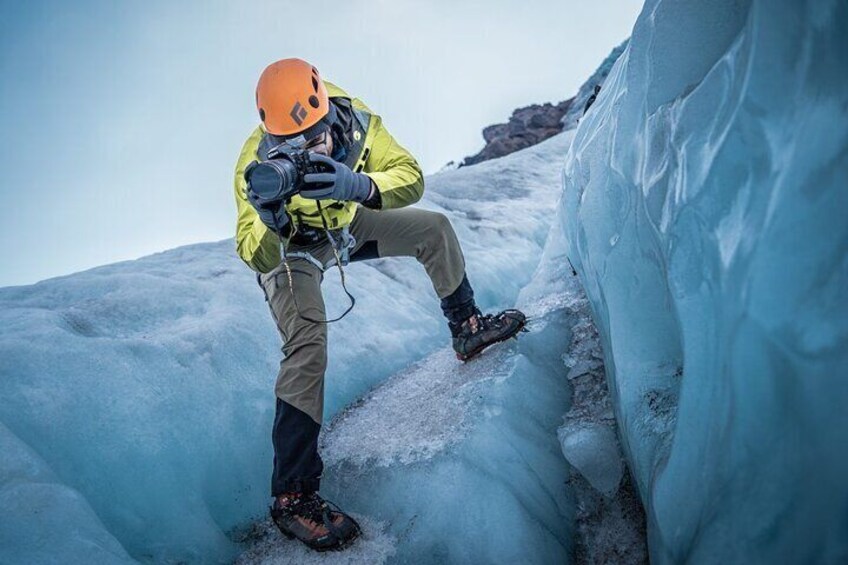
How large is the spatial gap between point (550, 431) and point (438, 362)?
1006 millimetres

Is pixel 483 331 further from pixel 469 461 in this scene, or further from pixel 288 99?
pixel 288 99

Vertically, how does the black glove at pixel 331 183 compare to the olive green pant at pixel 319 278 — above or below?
above

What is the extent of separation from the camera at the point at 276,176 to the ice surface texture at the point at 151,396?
43.0 inches

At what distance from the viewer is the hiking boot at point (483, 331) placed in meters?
2.56

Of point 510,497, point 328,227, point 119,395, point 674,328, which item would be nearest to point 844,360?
point 674,328

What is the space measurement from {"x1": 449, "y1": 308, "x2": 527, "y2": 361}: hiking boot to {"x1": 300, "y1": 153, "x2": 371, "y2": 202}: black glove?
95 centimetres

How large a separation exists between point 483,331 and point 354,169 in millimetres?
1099

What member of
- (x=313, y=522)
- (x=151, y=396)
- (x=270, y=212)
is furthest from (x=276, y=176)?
(x=313, y=522)

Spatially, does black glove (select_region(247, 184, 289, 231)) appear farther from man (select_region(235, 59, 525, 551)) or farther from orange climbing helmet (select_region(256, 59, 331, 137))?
orange climbing helmet (select_region(256, 59, 331, 137))

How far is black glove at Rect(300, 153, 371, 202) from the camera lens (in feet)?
6.54

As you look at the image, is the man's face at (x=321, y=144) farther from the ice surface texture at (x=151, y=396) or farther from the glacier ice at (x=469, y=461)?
the glacier ice at (x=469, y=461)

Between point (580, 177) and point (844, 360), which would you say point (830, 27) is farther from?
point (580, 177)

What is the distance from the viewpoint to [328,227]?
240cm

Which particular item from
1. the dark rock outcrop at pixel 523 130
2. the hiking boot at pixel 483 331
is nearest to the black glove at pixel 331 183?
the hiking boot at pixel 483 331
